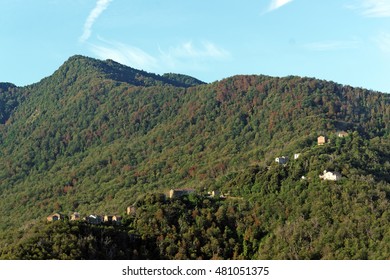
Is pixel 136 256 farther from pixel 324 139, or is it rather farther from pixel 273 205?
pixel 324 139

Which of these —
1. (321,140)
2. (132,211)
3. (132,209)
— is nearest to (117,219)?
(132,211)

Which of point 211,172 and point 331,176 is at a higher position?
point 331,176

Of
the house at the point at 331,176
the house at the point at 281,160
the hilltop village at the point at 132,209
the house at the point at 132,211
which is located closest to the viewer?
the hilltop village at the point at 132,209

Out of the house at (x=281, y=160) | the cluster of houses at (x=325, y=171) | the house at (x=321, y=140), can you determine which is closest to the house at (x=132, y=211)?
the cluster of houses at (x=325, y=171)

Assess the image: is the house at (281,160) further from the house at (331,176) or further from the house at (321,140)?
the house at (331,176)

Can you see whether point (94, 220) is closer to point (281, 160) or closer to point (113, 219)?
point (113, 219)

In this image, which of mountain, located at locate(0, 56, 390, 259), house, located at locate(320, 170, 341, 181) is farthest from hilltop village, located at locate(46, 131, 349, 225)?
mountain, located at locate(0, 56, 390, 259)
